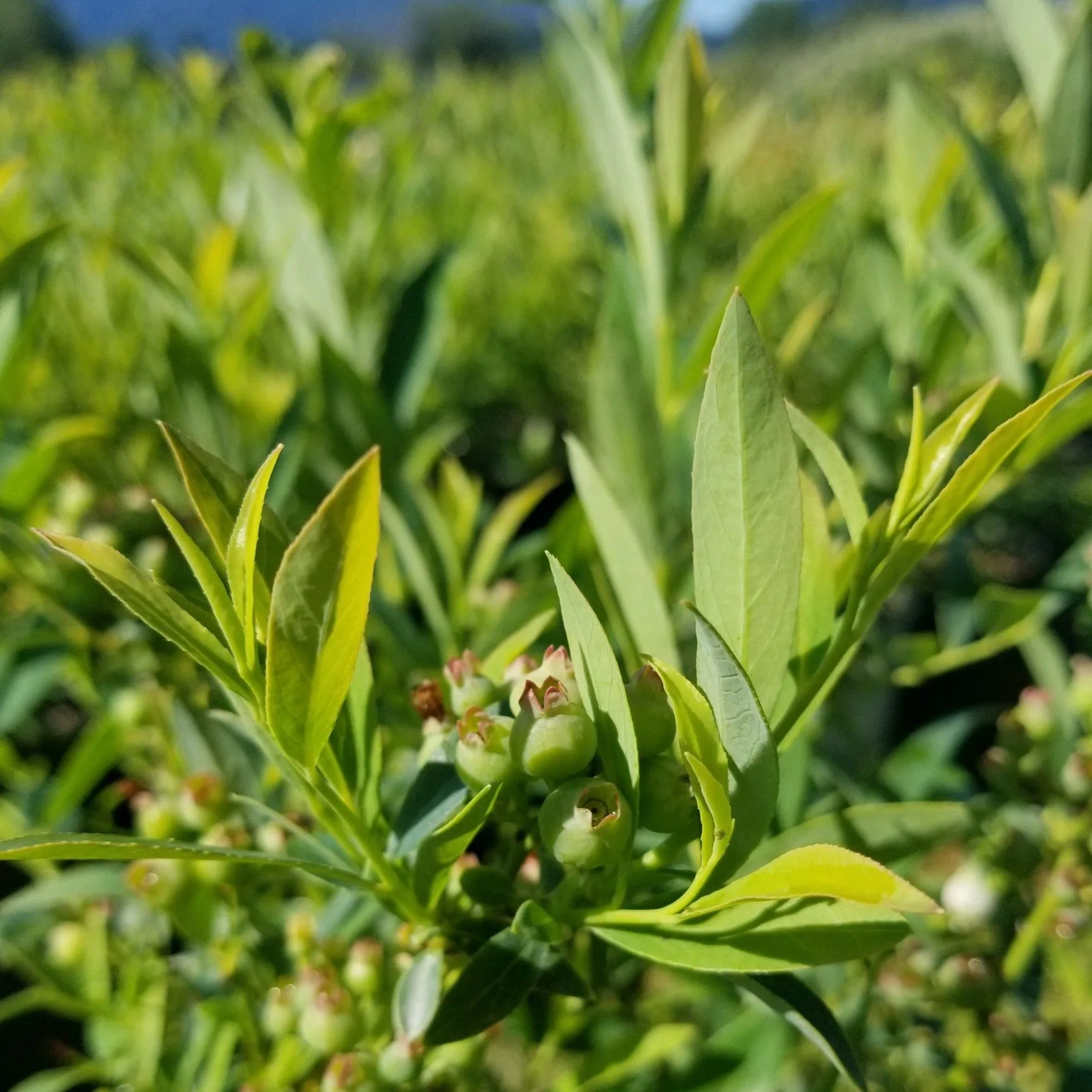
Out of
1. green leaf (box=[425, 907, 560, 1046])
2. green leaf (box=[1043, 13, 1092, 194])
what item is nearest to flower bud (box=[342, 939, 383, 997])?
green leaf (box=[425, 907, 560, 1046])

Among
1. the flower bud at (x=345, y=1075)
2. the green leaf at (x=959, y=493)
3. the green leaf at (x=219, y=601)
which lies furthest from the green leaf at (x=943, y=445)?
the flower bud at (x=345, y=1075)

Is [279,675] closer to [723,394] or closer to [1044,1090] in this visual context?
[723,394]

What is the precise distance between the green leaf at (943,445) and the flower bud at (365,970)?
30 centimetres

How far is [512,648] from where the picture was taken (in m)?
0.41

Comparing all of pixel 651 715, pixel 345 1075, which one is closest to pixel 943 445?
pixel 651 715

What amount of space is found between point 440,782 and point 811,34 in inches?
588

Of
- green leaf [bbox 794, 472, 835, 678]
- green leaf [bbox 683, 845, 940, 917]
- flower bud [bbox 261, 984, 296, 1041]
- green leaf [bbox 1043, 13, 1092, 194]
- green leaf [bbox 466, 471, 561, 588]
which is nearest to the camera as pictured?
green leaf [bbox 683, 845, 940, 917]

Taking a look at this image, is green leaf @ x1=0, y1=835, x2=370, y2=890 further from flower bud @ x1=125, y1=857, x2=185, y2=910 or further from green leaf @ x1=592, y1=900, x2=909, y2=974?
flower bud @ x1=125, y1=857, x2=185, y2=910

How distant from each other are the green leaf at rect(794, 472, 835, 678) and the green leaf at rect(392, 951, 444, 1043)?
0.17 metres

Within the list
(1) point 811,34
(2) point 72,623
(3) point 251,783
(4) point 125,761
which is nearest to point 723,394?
(3) point 251,783

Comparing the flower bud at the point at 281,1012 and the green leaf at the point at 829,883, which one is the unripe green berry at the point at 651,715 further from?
the flower bud at the point at 281,1012

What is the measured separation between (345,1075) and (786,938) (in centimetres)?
22

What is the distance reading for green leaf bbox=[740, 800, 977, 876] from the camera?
Result: 1.46ft

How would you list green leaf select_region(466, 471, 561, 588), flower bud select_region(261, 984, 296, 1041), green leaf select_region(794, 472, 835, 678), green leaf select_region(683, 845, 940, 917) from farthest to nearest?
green leaf select_region(466, 471, 561, 588)
flower bud select_region(261, 984, 296, 1041)
green leaf select_region(794, 472, 835, 678)
green leaf select_region(683, 845, 940, 917)
